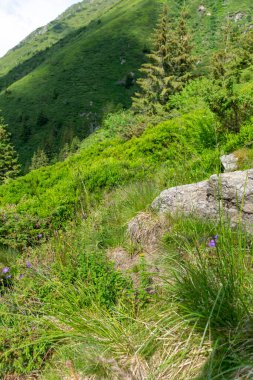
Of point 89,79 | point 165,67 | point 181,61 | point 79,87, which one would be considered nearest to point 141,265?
point 165,67

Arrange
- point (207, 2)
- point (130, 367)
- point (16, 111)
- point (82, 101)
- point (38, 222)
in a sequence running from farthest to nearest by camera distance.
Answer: point (207, 2), point (16, 111), point (82, 101), point (38, 222), point (130, 367)

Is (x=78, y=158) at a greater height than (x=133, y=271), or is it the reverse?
(x=133, y=271)

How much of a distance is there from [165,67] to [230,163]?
29.7 metres

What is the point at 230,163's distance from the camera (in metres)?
5.26

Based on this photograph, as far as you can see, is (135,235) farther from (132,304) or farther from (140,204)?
(132,304)

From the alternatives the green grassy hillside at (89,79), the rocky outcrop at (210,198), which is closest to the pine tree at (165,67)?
the rocky outcrop at (210,198)

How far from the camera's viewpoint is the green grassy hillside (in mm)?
99812

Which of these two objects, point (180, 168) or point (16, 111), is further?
point (16, 111)

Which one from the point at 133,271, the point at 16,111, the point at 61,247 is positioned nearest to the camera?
the point at 133,271

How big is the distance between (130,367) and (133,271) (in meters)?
1.40

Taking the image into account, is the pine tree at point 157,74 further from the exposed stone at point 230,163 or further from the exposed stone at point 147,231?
the exposed stone at point 147,231

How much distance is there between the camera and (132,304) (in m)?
2.79

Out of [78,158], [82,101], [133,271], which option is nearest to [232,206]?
[133,271]

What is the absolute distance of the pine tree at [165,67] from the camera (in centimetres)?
2974
